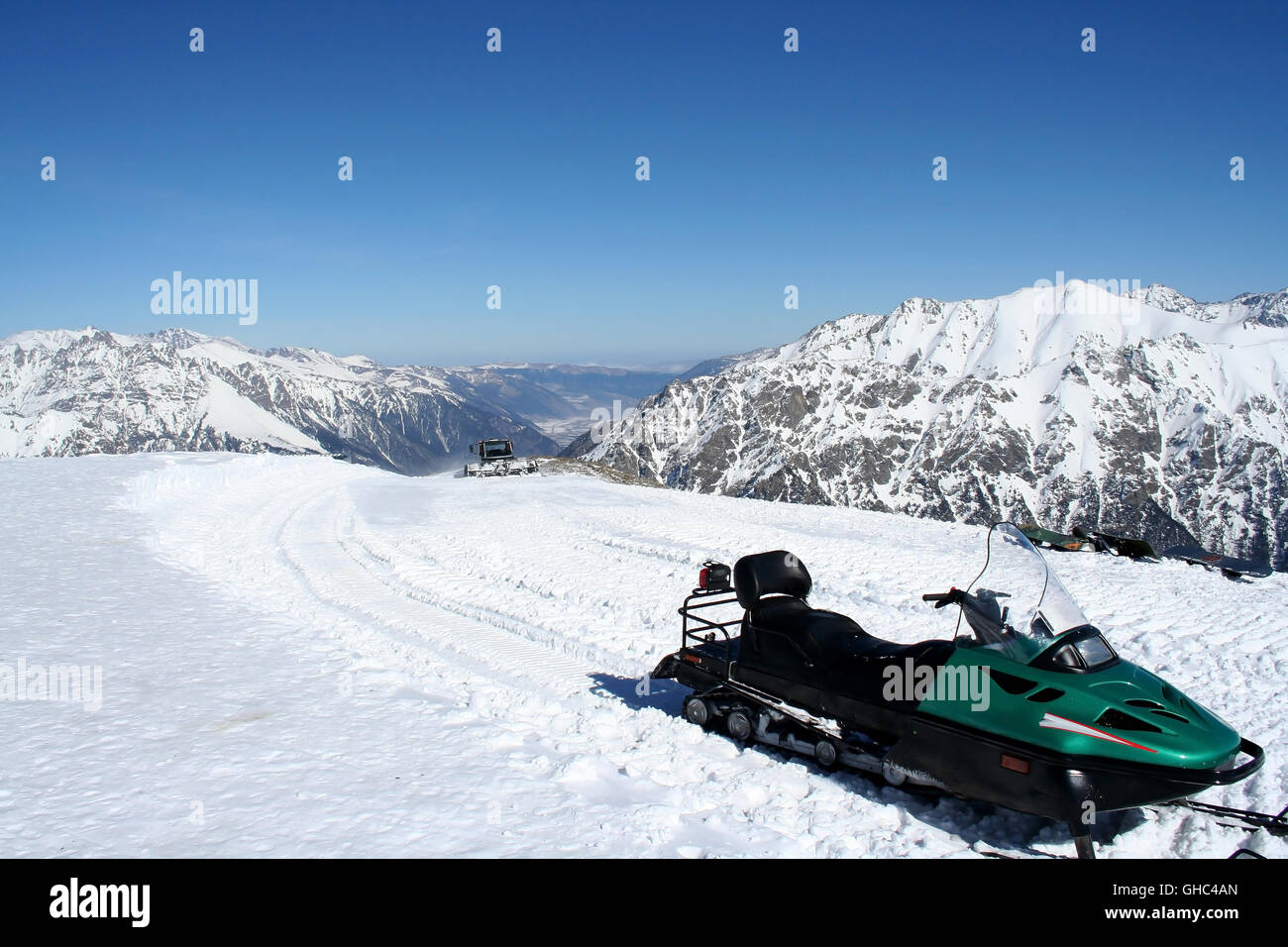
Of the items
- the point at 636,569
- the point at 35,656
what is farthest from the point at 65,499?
the point at 636,569

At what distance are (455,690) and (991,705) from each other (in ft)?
18.6

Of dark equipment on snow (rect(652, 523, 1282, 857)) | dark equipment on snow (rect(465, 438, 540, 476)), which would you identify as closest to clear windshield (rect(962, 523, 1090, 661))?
dark equipment on snow (rect(652, 523, 1282, 857))

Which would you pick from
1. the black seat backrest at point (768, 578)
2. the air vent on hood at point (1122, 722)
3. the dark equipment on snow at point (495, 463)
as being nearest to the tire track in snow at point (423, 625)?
the black seat backrest at point (768, 578)

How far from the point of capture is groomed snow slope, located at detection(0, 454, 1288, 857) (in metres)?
5.32

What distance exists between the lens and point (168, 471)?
23.0m

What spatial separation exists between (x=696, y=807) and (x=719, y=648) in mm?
2311

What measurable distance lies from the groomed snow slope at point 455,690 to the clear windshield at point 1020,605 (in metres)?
1.60

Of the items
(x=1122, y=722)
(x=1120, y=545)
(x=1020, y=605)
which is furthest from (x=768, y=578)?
(x=1120, y=545)

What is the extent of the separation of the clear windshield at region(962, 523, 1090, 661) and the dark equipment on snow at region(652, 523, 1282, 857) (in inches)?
0.4

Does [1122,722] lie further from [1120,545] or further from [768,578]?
[1120,545]

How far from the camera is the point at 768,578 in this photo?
25.2 feet

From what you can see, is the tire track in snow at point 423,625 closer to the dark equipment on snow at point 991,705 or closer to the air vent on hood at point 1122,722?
the dark equipment on snow at point 991,705
